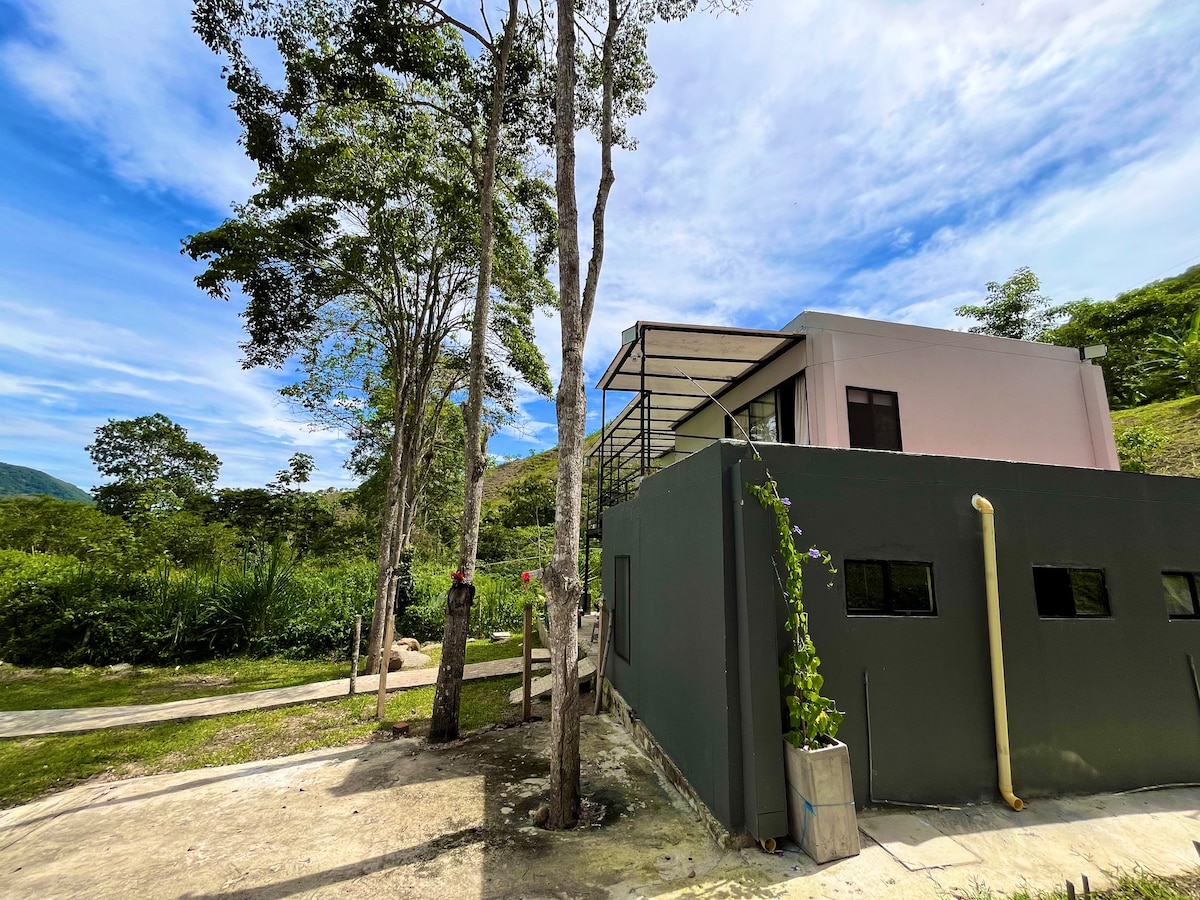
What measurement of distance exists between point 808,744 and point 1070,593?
10.2ft

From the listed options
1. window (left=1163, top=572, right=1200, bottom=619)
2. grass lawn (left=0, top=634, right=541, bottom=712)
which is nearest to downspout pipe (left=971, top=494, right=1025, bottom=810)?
window (left=1163, top=572, right=1200, bottom=619)

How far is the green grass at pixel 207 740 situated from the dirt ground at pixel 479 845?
2.14ft

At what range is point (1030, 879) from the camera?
320 cm

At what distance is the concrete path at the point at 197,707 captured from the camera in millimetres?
7094

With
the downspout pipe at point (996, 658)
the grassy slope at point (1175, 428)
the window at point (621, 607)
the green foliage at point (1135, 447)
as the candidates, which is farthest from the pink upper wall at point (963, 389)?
the grassy slope at point (1175, 428)

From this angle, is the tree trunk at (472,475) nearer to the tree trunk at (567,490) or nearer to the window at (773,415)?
the tree trunk at (567,490)

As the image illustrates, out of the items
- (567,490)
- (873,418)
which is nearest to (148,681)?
(567,490)

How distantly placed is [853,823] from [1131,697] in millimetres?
3275

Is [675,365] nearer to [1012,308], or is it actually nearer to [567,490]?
[567,490]

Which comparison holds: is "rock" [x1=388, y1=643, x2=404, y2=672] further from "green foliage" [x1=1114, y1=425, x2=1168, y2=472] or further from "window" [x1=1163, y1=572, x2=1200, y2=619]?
"green foliage" [x1=1114, y1=425, x2=1168, y2=472]

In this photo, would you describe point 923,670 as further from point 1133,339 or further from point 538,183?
point 1133,339

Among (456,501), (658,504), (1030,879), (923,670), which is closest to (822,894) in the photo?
(1030,879)

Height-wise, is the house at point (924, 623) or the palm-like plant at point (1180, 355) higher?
the palm-like plant at point (1180, 355)

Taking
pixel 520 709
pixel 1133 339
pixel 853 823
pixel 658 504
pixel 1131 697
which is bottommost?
pixel 520 709
